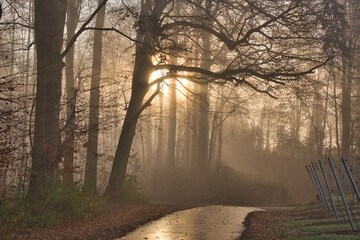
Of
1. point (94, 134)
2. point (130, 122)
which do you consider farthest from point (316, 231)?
point (94, 134)

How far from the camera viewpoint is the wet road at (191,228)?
10.6 metres

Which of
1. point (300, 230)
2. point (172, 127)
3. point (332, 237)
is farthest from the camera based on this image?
point (172, 127)

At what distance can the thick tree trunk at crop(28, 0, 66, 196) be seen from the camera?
13.0 metres

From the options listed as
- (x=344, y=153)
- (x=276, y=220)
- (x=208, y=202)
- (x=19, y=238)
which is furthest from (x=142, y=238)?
(x=344, y=153)

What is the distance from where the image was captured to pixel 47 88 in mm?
13320

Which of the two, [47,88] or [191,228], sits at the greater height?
[47,88]

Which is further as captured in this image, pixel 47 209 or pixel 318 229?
pixel 47 209

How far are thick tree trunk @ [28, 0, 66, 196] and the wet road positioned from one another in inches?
136

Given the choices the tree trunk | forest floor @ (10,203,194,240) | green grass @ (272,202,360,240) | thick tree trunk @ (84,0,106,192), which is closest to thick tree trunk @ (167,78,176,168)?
thick tree trunk @ (84,0,106,192)

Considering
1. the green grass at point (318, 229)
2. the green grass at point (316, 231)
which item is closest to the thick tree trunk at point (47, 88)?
the green grass at point (316, 231)

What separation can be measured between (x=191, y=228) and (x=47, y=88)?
5.91 meters

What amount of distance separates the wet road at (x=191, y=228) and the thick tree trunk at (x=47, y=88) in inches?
136

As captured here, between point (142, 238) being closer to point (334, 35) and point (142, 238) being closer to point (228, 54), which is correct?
point (334, 35)

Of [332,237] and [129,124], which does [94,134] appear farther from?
[332,237]
